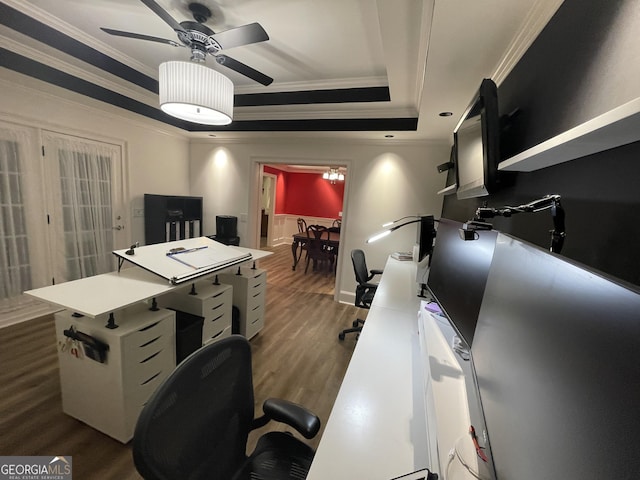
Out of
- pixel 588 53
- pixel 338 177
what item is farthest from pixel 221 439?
pixel 338 177

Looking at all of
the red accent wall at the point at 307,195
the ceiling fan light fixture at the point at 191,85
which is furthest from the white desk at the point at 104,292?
the red accent wall at the point at 307,195

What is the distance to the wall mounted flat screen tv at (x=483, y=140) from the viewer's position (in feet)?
3.96

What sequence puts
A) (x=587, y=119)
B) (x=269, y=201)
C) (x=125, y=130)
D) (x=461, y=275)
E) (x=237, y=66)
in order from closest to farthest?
(x=587, y=119) → (x=461, y=275) → (x=237, y=66) → (x=125, y=130) → (x=269, y=201)

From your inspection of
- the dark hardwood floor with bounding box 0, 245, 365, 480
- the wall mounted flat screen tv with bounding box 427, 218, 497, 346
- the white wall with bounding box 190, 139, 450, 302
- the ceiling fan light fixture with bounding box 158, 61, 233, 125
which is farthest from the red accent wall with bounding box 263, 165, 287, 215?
the wall mounted flat screen tv with bounding box 427, 218, 497, 346

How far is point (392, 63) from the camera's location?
1.95m

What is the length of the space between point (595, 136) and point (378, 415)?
1.06m

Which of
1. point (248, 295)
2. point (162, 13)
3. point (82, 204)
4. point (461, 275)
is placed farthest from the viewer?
point (82, 204)

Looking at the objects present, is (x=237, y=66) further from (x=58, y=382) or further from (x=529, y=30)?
(x=58, y=382)

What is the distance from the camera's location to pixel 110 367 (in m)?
1.52

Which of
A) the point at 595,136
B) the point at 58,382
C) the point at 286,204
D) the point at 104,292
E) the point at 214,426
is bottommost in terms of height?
the point at 58,382

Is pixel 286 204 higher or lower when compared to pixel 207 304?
higher

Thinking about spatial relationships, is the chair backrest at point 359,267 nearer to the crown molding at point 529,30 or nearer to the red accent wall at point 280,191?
the crown molding at point 529,30

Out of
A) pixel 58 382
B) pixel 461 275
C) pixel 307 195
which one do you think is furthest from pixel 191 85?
pixel 307 195

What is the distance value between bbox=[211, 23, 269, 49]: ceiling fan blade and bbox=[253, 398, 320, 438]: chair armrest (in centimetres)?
195
